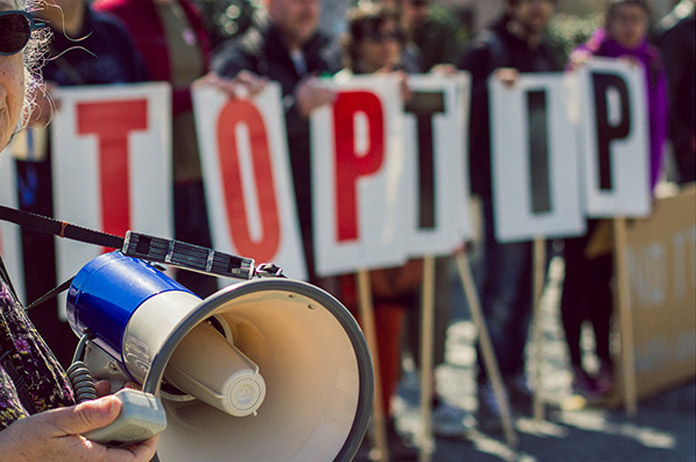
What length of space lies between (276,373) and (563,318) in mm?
3927

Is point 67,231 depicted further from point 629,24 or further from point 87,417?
point 629,24

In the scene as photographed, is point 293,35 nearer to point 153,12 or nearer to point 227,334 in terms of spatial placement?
point 153,12

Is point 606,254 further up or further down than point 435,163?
further down

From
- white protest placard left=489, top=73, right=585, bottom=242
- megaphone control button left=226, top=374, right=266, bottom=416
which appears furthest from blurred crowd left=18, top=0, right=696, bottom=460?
megaphone control button left=226, top=374, right=266, bottom=416

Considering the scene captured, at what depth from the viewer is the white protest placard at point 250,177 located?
373 centimetres

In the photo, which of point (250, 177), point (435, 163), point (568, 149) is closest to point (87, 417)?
point (250, 177)

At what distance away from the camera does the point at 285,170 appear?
12.7ft

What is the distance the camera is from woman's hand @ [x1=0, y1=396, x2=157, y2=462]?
3.39 ft

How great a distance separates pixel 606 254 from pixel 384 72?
1626mm

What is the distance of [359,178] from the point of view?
4.07m

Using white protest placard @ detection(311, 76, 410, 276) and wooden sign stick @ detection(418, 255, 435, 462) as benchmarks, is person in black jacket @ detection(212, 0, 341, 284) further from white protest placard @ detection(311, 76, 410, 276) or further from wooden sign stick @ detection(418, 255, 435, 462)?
wooden sign stick @ detection(418, 255, 435, 462)

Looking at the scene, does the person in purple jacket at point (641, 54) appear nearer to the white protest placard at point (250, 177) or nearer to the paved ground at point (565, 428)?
the paved ground at point (565, 428)

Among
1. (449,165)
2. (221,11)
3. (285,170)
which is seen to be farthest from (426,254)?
(221,11)

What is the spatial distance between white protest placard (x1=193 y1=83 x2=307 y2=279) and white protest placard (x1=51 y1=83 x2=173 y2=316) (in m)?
0.16
